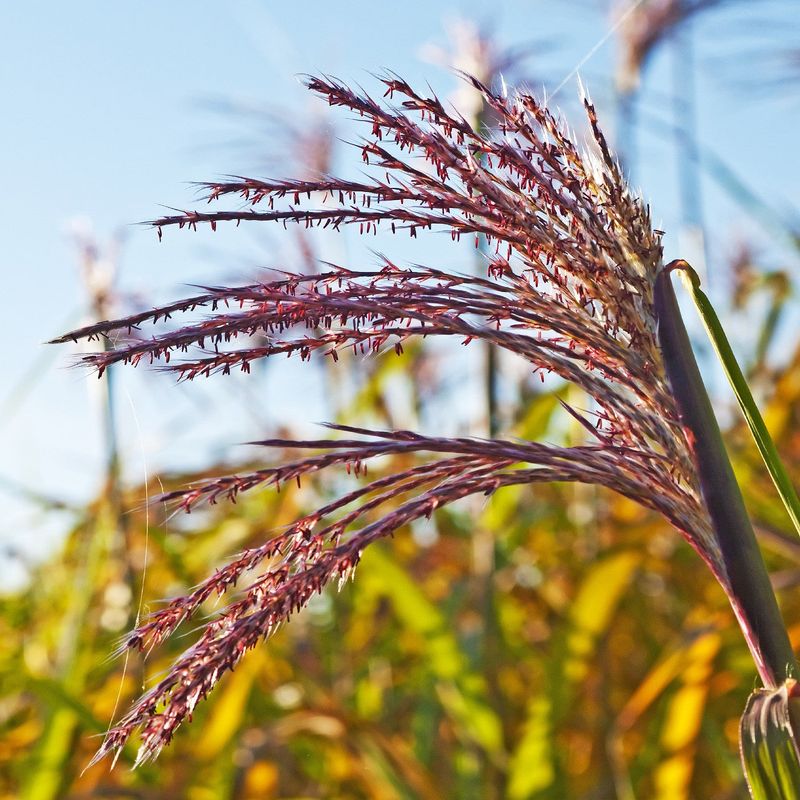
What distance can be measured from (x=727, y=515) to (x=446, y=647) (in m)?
1.31

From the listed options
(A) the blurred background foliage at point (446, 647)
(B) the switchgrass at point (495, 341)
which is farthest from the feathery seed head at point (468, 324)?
(A) the blurred background foliage at point (446, 647)

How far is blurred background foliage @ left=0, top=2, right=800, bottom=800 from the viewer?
1.79m

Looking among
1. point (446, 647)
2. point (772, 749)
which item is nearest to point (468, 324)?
point (772, 749)

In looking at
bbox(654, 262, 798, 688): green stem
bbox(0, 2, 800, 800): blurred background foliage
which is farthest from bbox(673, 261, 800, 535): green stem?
bbox(0, 2, 800, 800): blurred background foliage

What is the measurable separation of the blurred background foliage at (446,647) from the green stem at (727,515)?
29.7 inches

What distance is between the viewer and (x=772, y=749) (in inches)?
23.1

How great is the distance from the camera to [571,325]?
66cm

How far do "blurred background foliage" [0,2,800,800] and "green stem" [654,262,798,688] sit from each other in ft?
2.48

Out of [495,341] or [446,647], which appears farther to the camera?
[446,647]

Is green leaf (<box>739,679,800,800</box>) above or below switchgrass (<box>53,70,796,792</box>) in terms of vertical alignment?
below

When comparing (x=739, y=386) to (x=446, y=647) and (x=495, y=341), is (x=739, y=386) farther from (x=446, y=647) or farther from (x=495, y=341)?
(x=446, y=647)

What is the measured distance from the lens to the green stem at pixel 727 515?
0.61 m

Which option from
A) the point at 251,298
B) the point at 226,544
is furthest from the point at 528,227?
the point at 226,544

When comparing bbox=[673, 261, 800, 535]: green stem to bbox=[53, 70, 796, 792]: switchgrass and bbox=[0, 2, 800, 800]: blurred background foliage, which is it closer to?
bbox=[53, 70, 796, 792]: switchgrass
